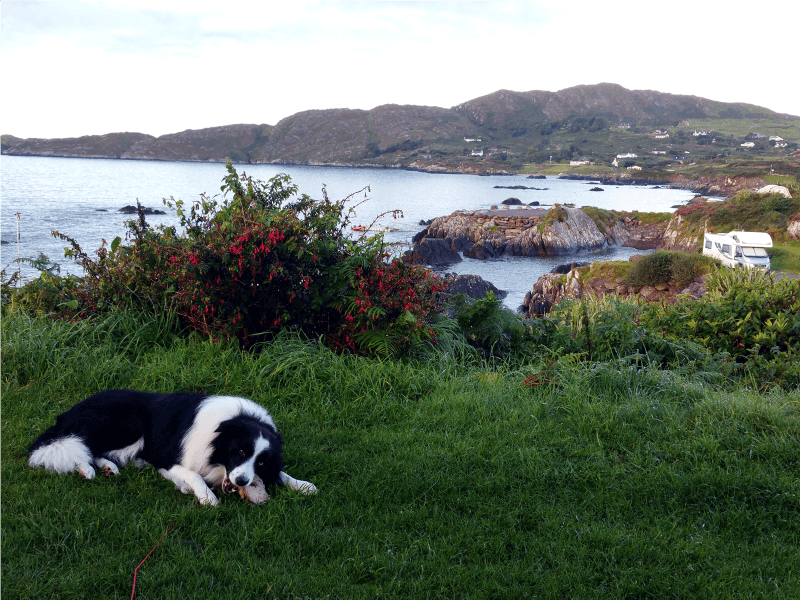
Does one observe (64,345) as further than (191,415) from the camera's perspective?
Yes

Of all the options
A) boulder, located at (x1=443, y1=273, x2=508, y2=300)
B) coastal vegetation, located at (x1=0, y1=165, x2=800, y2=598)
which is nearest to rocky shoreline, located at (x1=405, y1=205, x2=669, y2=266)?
boulder, located at (x1=443, y1=273, x2=508, y2=300)

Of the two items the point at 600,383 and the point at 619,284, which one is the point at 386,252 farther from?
the point at 619,284

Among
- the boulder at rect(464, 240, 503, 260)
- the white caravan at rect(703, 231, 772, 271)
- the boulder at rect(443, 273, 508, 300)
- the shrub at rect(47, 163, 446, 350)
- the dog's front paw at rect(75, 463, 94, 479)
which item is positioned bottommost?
the boulder at rect(464, 240, 503, 260)

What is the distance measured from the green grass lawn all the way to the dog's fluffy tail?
0.07 meters

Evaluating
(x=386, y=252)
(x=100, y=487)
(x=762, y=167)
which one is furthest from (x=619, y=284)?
(x=762, y=167)

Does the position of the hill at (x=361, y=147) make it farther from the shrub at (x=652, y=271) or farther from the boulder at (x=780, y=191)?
the shrub at (x=652, y=271)

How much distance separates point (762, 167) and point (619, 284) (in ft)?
327

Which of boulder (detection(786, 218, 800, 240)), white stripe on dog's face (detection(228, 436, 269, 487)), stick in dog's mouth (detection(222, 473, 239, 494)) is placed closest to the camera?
white stripe on dog's face (detection(228, 436, 269, 487))

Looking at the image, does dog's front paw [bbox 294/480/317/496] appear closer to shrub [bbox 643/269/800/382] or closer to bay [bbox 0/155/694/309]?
bay [bbox 0/155/694/309]

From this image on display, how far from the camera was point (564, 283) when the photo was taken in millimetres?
28828

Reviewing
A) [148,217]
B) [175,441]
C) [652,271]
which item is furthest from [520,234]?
[175,441]

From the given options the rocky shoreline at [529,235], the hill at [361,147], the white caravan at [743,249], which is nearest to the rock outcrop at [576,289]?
the white caravan at [743,249]

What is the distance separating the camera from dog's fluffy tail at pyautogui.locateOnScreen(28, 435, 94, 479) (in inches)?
146

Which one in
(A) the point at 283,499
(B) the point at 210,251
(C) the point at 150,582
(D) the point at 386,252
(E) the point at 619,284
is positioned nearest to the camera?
(C) the point at 150,582
